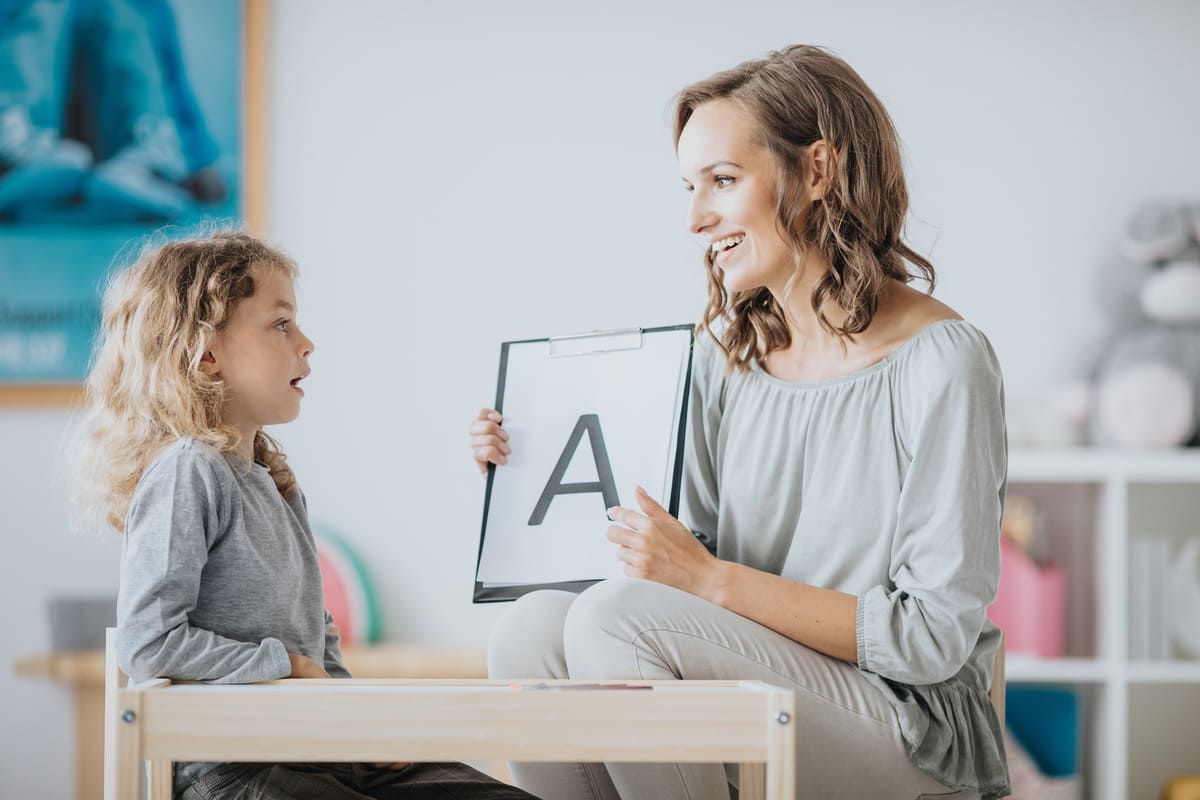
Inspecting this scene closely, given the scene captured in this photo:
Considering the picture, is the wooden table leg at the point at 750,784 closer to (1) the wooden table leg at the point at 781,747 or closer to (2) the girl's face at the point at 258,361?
(1) the wooden table leg at the point at 781,747

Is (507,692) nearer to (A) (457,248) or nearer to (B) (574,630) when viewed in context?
(B) (574,630)

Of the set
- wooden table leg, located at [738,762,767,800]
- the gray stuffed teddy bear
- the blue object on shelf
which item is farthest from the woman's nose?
the blue object on shelf

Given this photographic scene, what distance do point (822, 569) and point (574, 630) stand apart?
0.29m

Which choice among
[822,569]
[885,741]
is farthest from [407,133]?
[885,741]

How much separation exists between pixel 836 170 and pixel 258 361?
0.60 meters

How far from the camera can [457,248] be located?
2375mm

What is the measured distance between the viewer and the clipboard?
4.07 ft

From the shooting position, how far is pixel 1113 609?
2.12 m

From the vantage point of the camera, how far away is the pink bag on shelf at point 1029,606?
214 cm

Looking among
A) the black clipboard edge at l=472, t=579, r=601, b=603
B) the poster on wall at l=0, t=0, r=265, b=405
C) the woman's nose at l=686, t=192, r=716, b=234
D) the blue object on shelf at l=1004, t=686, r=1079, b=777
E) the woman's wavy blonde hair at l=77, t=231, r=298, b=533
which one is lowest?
the blue object on shelf at l=1004, t=686, r=1079, b=777

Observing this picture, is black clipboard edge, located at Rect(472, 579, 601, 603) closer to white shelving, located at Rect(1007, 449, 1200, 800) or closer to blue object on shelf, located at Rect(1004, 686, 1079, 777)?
white shelving, located at Rect(1007, 449, 1200, 800)

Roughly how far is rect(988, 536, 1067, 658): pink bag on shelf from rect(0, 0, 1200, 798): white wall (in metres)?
0.35

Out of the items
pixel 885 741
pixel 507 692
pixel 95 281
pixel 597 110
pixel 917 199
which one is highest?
pixel 597 110

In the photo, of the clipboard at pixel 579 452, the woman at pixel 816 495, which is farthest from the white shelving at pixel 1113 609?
the clipboard at pixel 579 452
